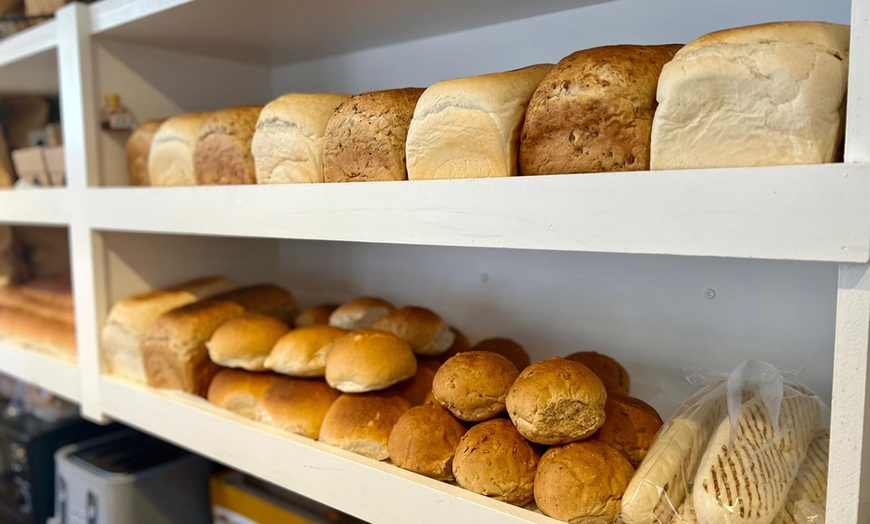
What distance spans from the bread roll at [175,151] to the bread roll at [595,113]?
0.77 meters

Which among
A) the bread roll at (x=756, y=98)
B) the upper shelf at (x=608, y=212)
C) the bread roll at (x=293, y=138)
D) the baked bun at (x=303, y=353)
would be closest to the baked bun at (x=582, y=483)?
the upper shelf at (x=608, y=212)

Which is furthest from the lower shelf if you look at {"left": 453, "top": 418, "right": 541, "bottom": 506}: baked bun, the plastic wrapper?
the plastic wrapper

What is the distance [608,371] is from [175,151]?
0.98m

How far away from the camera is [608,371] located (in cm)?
106

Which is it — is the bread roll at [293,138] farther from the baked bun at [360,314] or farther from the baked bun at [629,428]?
the baked bun at [629,428]

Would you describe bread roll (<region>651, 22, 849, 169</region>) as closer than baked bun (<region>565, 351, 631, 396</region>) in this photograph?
Yes

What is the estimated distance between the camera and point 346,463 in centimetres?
98

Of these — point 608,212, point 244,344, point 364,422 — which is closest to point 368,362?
point 364,422

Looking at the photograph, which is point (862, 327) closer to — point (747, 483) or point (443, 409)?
point (747, 483)

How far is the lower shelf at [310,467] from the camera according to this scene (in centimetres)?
86

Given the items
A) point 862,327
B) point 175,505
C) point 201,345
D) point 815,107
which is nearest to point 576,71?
point 815,107

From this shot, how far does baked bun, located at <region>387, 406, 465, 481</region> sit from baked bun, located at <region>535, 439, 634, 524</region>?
15 centimetres

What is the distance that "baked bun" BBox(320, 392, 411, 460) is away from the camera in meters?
1.01

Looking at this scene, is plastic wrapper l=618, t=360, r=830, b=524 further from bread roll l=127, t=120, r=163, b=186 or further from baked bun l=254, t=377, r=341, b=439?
bread roll l=127, t=120, r=163, b=186
